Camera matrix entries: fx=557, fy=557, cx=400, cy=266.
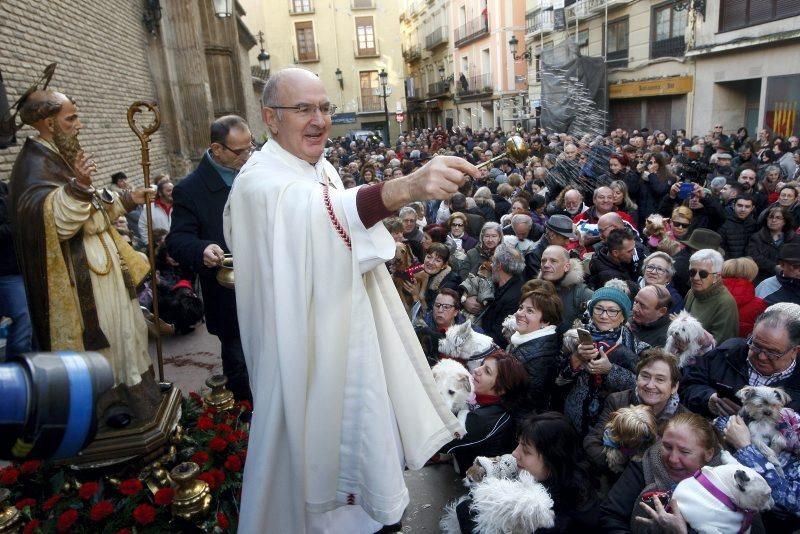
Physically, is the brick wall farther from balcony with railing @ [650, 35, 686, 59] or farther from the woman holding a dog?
balcony with railing @ [650, 35, 686, 59]

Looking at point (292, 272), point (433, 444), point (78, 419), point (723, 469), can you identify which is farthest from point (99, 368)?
point (723, 469)

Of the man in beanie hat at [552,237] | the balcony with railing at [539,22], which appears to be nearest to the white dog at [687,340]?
the man in beanie hat at [552,237]

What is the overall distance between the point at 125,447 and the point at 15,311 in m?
1.70

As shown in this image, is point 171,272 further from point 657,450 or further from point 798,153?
point 798,153

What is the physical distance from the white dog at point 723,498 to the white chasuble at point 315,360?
960 mm

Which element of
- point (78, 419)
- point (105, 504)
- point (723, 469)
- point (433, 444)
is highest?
point (78, 419)

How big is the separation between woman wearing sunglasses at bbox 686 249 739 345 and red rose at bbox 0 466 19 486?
413 cm

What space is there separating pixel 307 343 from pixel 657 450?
5.50 ft

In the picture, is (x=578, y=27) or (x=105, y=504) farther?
(x=578, y=27)

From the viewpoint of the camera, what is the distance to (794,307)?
9.24 feet

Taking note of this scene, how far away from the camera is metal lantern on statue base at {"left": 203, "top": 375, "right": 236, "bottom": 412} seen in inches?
127

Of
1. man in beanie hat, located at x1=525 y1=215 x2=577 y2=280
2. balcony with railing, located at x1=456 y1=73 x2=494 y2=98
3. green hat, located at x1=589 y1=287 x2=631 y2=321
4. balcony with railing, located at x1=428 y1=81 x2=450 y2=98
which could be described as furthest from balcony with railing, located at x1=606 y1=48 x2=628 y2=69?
balcony with railing, located at x1=428 y1=81 x2=450 y2=98

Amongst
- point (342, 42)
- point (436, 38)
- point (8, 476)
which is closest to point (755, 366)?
point (8, 476)

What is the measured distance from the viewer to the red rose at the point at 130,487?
8.36 ft
